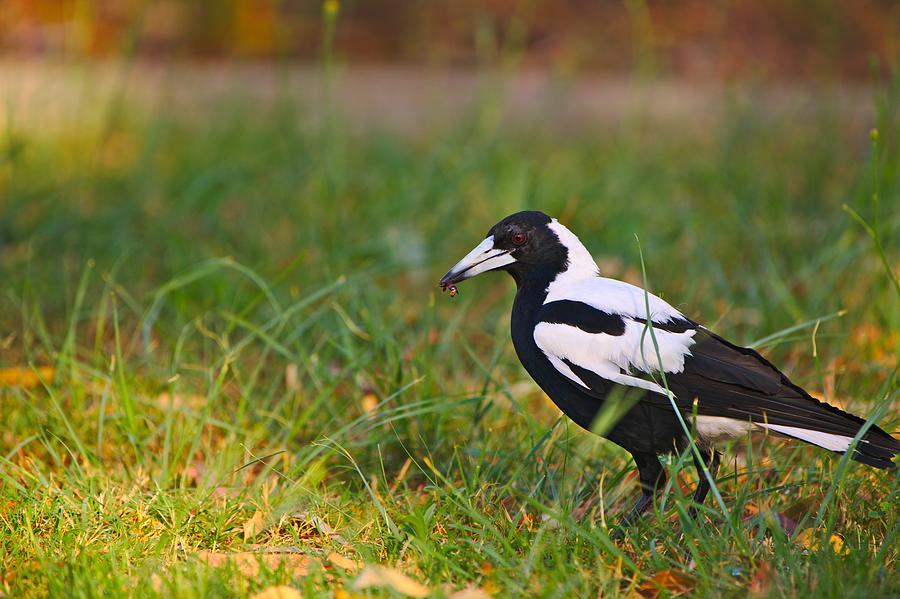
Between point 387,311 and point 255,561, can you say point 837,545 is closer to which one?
point 255,561

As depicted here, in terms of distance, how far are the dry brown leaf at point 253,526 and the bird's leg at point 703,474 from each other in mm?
958

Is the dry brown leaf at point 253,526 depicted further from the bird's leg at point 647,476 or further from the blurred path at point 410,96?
the blurred path at point 410,96

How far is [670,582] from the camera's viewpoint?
2049mm

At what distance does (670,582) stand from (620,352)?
540mm

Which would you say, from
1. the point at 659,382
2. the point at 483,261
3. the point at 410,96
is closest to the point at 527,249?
the point at 483,261

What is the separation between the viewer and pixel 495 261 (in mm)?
2654

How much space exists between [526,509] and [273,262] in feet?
5.80

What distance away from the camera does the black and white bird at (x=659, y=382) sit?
2252 millimetres

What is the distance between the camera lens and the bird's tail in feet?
7.16

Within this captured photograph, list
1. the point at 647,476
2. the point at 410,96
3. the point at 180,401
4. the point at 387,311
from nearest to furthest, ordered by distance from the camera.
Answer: the point at 647,476 → the point at 180,401 → the point at 387,311 → the point at 410,96

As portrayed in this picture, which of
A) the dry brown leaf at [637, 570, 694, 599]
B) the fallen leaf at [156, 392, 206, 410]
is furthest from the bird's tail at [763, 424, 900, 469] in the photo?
the fallen leaf at [156, 392, 206, 410]

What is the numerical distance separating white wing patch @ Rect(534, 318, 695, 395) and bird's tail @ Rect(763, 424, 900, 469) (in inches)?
10.1

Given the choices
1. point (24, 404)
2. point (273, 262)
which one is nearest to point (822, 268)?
point (273, 262)

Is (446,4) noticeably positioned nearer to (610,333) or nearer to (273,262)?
(273,262)
